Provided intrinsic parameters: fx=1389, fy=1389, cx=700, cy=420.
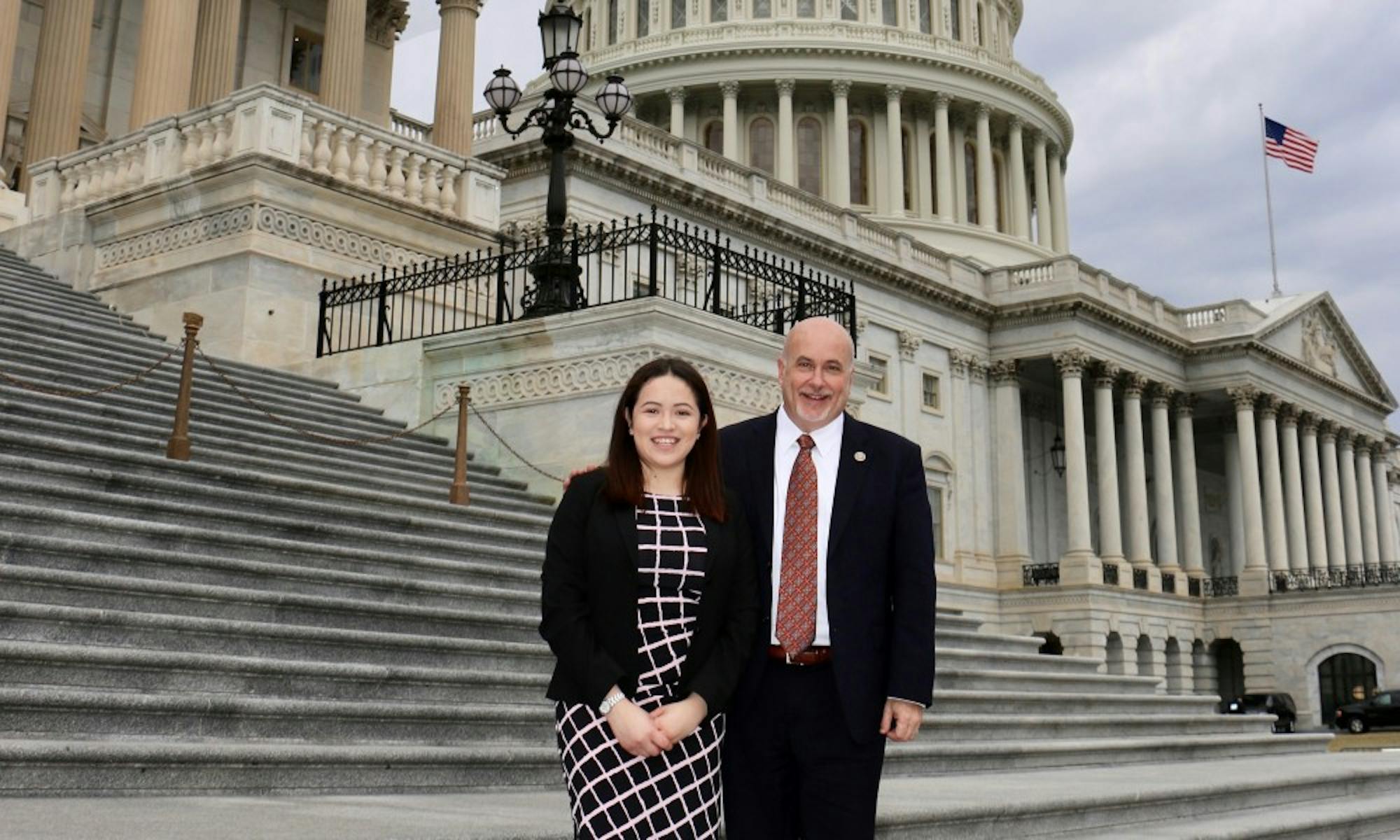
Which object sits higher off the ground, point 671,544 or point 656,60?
point 656,60

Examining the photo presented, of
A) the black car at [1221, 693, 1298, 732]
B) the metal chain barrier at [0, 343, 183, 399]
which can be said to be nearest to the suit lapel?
the metal chain barrier at [0, 343, 183, 399]

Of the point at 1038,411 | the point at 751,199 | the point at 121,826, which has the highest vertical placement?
the point at 751,199

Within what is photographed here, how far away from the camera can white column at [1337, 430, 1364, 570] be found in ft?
199

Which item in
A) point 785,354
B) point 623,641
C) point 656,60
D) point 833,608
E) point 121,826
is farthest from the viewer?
point 656,60

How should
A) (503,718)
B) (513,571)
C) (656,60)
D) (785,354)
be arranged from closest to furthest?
1. (785,354)
2. (503,718)
3. (513,571)
4. (656,60)

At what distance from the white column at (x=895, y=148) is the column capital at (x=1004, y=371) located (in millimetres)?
14334

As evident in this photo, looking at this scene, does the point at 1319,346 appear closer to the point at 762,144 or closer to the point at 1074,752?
the point at 762,144

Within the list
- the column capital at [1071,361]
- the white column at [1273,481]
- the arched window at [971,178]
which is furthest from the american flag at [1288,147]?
the arched window at [971,178]

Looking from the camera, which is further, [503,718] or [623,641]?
[503,718]

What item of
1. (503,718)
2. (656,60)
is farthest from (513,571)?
(656,60)

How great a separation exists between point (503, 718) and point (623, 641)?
434 centimetres

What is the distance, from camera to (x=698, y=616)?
12.7 ft

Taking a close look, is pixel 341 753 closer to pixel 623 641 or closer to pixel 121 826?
pixel 121 826

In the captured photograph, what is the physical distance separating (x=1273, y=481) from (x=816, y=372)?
54.5 meters
